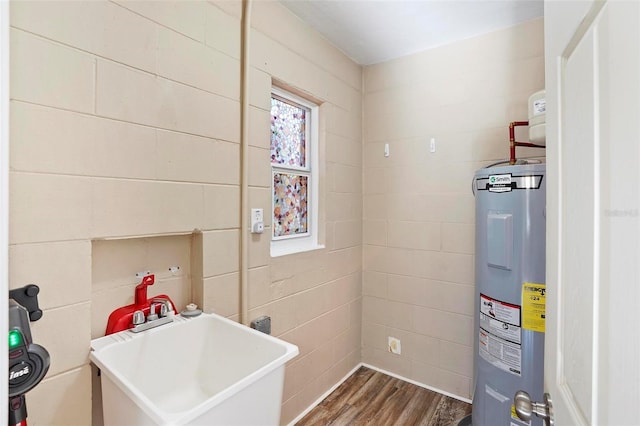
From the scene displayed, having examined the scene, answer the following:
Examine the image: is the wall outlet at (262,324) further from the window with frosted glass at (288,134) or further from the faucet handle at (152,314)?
the window with frosted glass at (288,134)

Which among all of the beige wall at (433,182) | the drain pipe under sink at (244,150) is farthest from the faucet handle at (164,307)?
the beige wall at (433,182)

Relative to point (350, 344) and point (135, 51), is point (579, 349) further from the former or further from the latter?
point (350, 344)

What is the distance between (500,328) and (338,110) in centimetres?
186

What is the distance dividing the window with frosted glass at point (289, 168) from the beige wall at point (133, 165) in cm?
22

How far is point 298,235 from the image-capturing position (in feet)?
7.36

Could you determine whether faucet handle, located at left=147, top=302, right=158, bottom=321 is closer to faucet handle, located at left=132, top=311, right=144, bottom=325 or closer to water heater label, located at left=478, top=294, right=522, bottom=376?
faucet handle, located at left=132, top=311, right=144, bottom=325

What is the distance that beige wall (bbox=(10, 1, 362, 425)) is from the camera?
100 cm

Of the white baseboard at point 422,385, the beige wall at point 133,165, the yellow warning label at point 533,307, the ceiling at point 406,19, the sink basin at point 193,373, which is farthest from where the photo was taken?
the white baseboard at point 422,385

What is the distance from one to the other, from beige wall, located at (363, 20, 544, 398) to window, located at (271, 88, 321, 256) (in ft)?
2.03

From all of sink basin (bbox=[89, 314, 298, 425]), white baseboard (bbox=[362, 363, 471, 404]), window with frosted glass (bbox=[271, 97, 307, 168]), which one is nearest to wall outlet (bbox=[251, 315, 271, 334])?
sink basin (bbox=[89, 314, 298, 425])

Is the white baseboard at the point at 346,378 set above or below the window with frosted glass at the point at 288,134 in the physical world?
below

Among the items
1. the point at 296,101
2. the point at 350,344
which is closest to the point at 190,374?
the point at 350,344

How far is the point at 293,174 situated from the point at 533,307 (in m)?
1.64

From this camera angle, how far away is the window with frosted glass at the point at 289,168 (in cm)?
208
